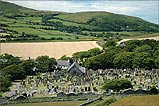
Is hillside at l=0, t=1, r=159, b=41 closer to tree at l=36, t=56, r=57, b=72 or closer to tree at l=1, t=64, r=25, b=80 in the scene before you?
tree at l=36, t=56, r=57, b=72

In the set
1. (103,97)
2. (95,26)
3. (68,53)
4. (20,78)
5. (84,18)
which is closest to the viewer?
(103,97)

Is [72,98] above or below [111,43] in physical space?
below

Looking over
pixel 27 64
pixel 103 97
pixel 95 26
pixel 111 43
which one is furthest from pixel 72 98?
pixel 95 26

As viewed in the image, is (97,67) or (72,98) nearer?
(72,98)

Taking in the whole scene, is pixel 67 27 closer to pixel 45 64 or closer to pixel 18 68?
pixel 45 64

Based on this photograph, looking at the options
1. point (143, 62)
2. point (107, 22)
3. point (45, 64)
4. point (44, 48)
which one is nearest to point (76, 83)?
point (45, 64)

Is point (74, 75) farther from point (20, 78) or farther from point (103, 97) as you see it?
point (103, 97)

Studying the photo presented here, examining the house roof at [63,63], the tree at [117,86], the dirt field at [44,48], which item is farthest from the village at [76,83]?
the dirt field at [44,48]

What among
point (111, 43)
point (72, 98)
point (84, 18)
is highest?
point (84, 18)
